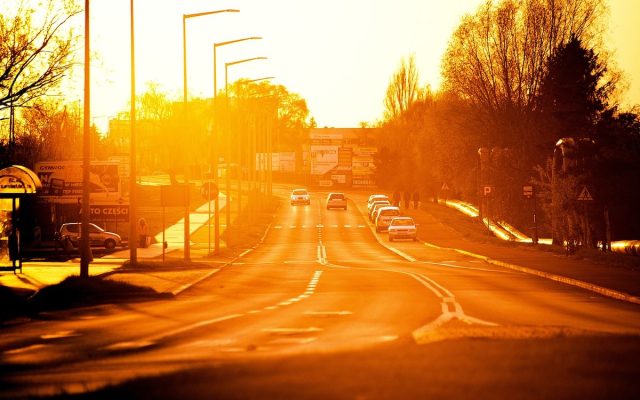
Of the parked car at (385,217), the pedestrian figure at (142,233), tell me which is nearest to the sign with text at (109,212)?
the pedestrian figure at (142,233)

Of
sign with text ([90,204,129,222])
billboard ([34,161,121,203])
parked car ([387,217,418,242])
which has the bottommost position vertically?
parked car ([387,217,418,242])

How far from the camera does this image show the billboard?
66000 millimetres

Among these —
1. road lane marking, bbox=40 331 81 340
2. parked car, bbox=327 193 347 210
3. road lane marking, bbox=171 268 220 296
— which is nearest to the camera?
road lane marking, bbox=40 331 81 340

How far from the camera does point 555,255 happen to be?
156 ft

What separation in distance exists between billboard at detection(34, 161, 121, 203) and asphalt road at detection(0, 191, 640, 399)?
109ft

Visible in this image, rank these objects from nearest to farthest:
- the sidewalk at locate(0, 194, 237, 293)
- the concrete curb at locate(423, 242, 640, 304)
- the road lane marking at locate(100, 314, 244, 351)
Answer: the road lane marking at locate(100, 314, 244, 351) → the concrete curb at locate(423, 242, 640, 304) → the sidewalk at locate(0, 194, 237, 293)

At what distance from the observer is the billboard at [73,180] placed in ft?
217

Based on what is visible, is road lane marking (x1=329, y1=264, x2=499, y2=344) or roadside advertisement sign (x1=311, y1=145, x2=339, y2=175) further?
roadside advertisement sign (x1=311, y1=145, x2=339, y2=175)

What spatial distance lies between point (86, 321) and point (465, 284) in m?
13.8

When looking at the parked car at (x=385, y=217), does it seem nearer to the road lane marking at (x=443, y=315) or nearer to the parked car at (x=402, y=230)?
the parked car at (x=402, y=230)

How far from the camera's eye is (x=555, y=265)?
127ft

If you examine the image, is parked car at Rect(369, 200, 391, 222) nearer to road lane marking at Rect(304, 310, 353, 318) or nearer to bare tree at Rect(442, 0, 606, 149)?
bare tree at Rect(442, 0, 606, 149)

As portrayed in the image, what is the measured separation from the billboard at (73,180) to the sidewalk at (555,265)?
20.5 metres

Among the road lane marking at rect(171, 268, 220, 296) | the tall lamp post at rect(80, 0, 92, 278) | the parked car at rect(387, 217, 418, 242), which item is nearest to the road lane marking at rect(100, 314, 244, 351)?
the road lane marking at rect(171, 268, 220, 296)
